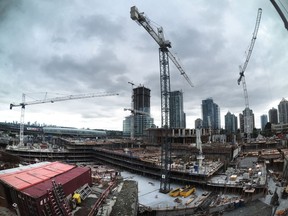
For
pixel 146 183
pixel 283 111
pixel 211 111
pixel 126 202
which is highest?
pixel 211 111

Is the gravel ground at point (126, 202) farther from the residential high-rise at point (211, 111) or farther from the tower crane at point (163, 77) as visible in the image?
the residential high-rise at point (211, 111)

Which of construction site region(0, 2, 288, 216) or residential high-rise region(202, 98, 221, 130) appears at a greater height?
residential high-rise region(202, 98, 221, 130)

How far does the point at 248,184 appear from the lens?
35438 mm

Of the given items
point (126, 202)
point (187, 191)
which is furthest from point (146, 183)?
point (126, 202)

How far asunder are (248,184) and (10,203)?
1318 inches

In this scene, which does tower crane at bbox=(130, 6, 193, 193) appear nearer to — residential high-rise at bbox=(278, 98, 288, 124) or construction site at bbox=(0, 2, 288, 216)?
construction site at bbox=(0, 2, 288, 216)

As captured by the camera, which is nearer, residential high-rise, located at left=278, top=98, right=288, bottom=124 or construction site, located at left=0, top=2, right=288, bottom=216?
construction site, located at left=0, top=2, right=288, bottom=216

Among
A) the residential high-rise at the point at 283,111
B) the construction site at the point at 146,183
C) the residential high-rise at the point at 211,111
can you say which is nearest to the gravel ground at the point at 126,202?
the construction site at the point at 146,183

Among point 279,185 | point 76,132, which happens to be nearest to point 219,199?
point 279,185

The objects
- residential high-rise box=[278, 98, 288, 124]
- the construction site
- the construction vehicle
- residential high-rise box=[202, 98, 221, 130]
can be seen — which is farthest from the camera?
residential high-rise box=[202, 98, 221, 130]

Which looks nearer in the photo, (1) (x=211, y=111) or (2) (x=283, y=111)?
(2) (x=283, y=111)

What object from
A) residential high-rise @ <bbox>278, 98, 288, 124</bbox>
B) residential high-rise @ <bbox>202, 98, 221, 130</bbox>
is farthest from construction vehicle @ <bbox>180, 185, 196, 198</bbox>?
residential high-rise @ <bbox>278, 98, 288, 124</bbox>

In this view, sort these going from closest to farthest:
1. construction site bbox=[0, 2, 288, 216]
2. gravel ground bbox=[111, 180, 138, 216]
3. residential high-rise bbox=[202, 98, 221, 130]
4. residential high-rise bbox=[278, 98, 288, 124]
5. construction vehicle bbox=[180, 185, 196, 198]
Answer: construction site bbox=[0, 2, 288, 216] → gravel ground bbox=[111, 180, 138, 216] → construction vehicle bbox=[180, 185, 196, 198] → residential high-rise bbox=[278, 98, 288, 124] → residential high-rise bbox=[202, 98, 221, 130]

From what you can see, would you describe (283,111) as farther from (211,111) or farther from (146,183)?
(146,183)
